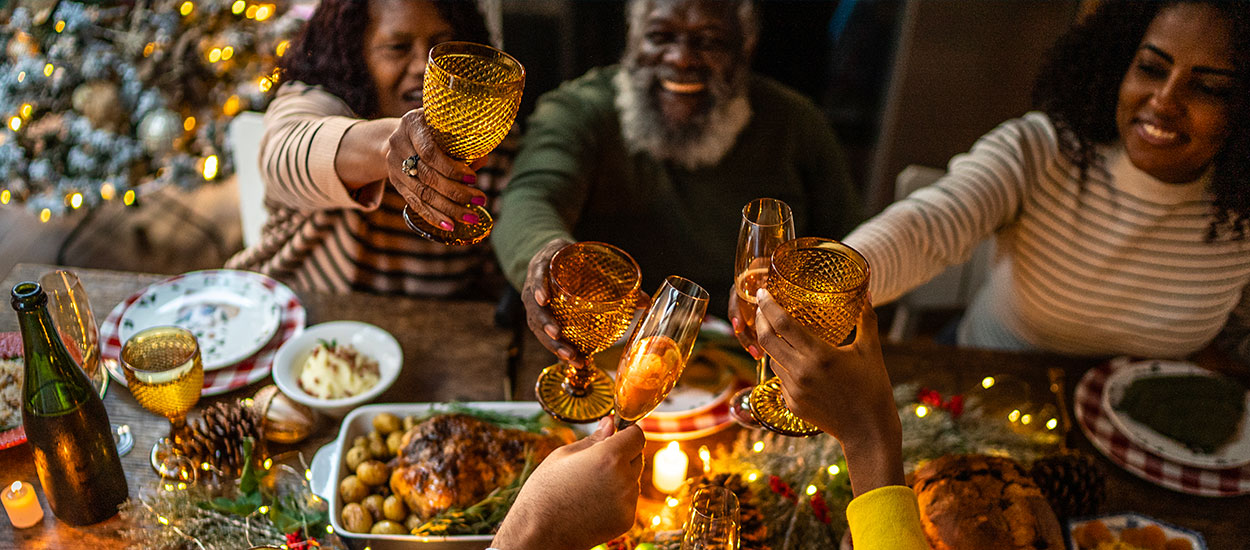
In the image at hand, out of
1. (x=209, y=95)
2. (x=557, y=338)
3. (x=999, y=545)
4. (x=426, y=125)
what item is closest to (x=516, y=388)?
(x=557, y=338)

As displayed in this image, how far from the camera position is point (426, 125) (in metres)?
0.99

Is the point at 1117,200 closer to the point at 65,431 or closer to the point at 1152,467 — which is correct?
the point at 1152,467

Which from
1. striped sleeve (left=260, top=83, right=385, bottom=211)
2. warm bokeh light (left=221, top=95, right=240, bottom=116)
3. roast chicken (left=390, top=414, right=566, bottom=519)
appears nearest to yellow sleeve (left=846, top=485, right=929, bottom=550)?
roast chicken (left=390, top=414, right=566, bottom=519)

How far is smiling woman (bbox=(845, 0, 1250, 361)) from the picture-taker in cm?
127

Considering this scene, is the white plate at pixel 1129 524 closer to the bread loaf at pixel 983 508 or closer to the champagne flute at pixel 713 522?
the bread loaf at pixel 983 508

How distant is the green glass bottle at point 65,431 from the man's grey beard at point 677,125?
4.15 ft

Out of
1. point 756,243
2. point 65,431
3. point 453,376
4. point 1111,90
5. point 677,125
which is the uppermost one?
point 1111,90

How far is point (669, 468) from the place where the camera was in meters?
1.22

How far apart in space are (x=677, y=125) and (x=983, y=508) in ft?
3.93

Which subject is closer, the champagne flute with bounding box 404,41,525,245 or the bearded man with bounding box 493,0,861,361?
the champagne flute with bounding box 404,41,525,245

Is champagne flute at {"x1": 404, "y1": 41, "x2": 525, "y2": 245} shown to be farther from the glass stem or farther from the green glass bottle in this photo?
the green glass bottle

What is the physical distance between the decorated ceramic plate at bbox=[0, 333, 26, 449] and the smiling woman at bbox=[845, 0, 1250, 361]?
4.69 ft

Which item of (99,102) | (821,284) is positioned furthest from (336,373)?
(99,102)

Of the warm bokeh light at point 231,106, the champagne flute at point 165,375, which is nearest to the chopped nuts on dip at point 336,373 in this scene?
the champagne flute at point 165,375
